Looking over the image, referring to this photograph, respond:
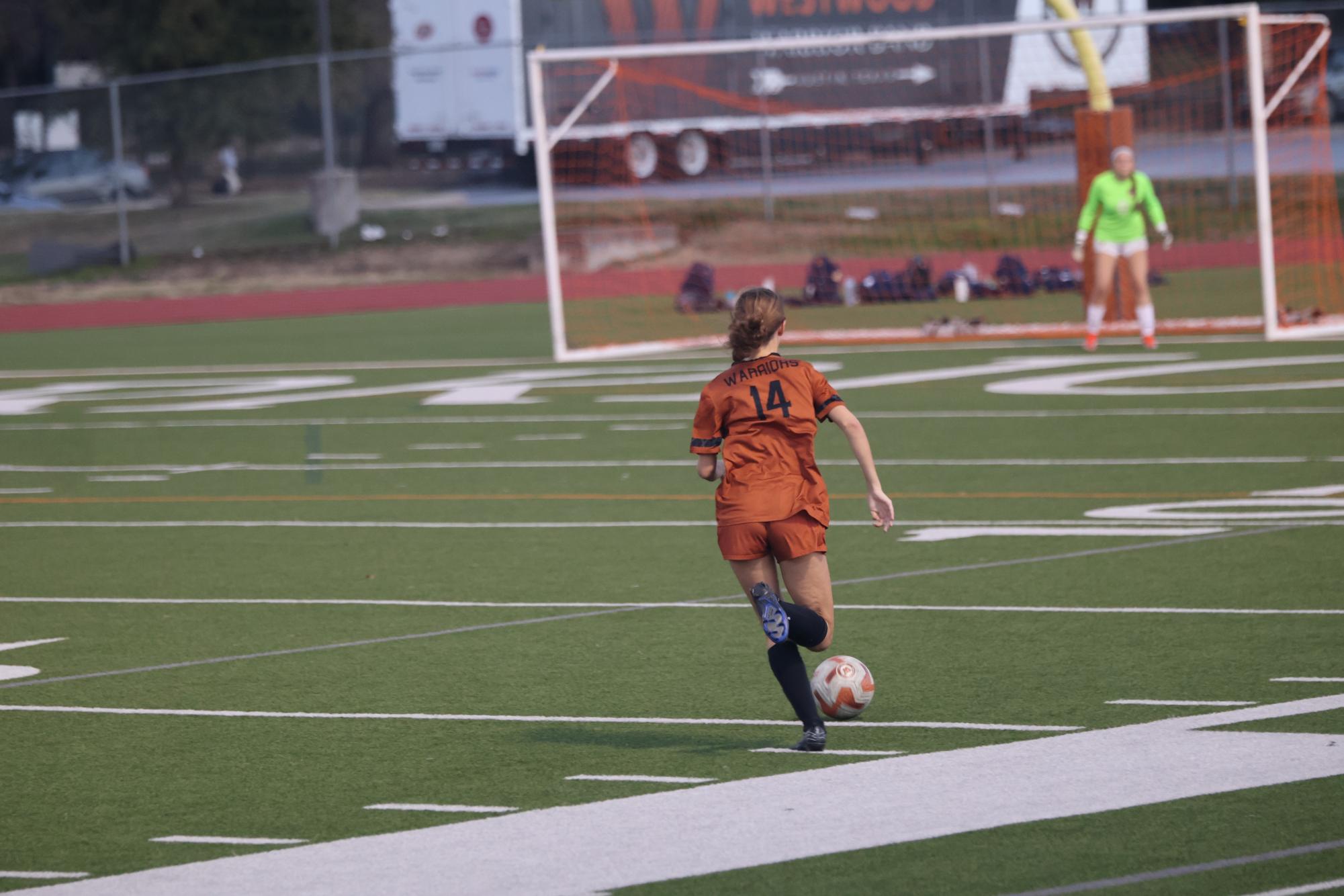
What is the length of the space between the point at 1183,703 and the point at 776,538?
1630 millimetres

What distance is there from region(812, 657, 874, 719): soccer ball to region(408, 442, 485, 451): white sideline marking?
868 cm

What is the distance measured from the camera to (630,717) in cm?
669

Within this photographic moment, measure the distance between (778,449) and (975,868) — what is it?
164 centimetres

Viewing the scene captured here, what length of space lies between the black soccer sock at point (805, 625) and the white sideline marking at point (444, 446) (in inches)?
355

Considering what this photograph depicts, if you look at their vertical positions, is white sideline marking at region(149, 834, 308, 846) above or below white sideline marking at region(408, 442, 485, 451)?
below

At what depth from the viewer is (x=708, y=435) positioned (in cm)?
608

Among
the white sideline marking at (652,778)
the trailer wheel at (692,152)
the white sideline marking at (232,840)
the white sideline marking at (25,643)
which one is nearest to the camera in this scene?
the white sideline marking at (232,840)

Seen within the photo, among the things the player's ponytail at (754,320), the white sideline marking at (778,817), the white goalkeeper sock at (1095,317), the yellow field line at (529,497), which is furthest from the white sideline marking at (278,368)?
the white sideline marking at (778,817)

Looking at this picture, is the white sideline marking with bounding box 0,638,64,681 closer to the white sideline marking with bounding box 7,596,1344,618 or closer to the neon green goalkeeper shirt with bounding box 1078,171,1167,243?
the white sideline marking with bounding box 7,596,1344,618

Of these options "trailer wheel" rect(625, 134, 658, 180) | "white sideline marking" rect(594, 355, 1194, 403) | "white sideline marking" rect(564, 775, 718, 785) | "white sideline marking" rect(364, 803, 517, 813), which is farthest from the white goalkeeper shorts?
"trailer wheel" rect(625, 134, 658, 180)

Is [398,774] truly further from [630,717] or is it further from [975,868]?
[975,868]

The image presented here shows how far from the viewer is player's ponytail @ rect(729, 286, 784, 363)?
607 cm

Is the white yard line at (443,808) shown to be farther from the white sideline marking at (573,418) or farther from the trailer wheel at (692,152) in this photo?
the trailer wheel at (692,152)

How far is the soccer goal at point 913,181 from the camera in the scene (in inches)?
907
